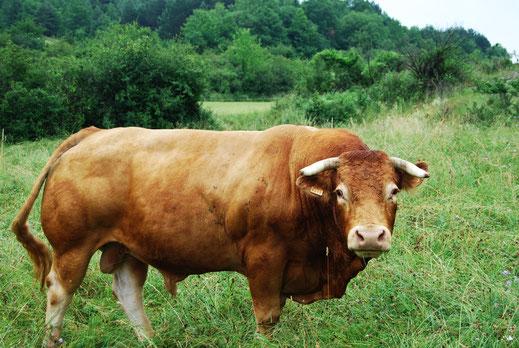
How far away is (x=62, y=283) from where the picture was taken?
3.56m

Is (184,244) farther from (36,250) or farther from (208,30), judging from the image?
(208,30)

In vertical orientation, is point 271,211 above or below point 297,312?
above

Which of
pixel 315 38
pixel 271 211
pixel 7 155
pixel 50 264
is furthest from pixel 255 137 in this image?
pixel 315 38

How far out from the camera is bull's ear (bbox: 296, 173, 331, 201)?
2953 mm

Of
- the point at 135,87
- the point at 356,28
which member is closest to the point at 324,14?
the point at 356,28

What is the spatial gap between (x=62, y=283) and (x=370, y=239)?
8.44 ft

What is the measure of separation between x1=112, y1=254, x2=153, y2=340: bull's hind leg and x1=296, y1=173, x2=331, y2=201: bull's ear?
1921 mm

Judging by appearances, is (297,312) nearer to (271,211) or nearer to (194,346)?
(194,346)

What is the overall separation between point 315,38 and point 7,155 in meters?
65.6

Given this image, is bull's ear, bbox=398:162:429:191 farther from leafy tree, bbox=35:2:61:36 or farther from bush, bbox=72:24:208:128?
leafy tree, bbox=35:2:61:36

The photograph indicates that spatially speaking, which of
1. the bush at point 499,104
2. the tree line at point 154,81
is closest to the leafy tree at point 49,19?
the tree line at point 154,81

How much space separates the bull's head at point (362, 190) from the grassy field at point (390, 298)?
95 cm

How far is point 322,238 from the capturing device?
3201 millimetres

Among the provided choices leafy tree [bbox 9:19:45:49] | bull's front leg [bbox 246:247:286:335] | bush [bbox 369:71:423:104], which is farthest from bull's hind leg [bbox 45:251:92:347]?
leafy tree [bbox 9:19:45:49]
